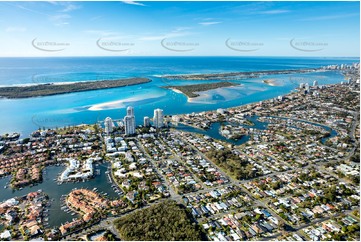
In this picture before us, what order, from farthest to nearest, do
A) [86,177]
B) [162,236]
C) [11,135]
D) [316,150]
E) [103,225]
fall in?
[11,135] < [316,150] < [86,177] < [103,225] < [162,236]

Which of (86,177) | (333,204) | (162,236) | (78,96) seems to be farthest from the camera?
(78,96)

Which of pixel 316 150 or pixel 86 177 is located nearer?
pixel 86 177

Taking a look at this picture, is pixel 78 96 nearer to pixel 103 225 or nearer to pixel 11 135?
pixel 11 135

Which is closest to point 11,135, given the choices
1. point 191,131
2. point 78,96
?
point 191,131

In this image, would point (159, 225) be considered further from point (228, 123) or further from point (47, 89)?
point (47, 89)

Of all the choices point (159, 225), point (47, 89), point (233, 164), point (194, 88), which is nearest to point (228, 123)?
point (233, 164)
